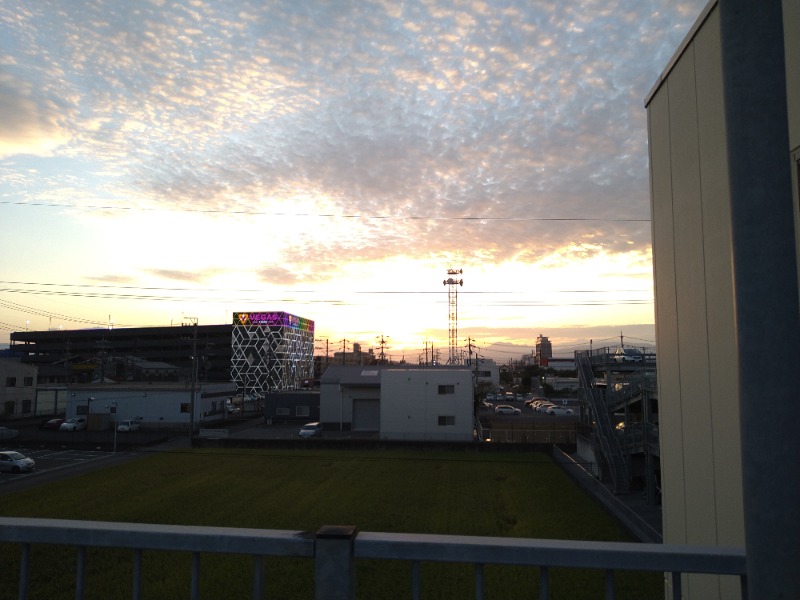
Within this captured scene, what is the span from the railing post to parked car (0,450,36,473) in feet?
77.9

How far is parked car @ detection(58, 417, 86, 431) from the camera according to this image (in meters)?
31.1

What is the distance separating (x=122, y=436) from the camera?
2848 centimetres

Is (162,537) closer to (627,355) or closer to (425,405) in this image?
(627,355)

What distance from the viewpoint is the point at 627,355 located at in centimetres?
1808

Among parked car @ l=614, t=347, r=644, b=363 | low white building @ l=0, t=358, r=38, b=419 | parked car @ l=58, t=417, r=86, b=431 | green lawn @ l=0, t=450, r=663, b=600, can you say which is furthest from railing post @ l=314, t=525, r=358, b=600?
low white building @ l=0, t=358, r=38, b=419

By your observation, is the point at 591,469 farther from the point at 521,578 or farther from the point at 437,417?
the point at 521,578

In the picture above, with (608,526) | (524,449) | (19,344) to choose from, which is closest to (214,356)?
(19,344)

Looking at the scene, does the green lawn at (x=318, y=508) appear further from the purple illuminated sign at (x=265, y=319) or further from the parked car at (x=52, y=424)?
the purple illuminated sign at (x=265, y=319)

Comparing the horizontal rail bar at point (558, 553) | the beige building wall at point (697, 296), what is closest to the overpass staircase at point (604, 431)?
the beige building wall at point (697, 296)

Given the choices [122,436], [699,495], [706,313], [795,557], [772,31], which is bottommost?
[122,436]

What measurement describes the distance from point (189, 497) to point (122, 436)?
1542cm

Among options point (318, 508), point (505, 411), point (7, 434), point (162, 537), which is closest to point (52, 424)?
point (7, 434)

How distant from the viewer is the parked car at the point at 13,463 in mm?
19688

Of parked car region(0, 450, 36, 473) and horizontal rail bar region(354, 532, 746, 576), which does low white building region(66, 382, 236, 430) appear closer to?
parked car region(0, 450, 36, 473)
